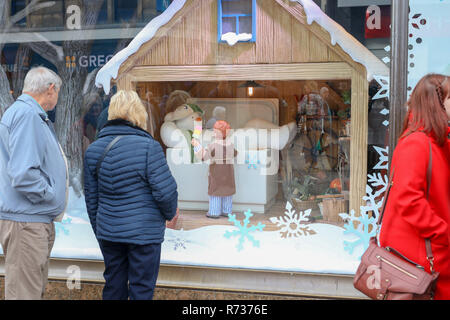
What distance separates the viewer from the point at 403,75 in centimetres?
389

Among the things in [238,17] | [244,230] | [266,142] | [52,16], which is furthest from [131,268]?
[52,16]

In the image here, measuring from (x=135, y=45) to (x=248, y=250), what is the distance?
1819 mm

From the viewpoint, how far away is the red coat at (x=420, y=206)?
2611 millimetres

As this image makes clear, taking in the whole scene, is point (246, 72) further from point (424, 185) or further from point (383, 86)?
point (424, 185)

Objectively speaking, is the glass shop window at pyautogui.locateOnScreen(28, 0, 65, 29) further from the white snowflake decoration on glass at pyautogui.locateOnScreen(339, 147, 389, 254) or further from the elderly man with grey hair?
the white snowflake decoration on glass at pyautogui.locateOnScreen(339, 147, 389, 254)

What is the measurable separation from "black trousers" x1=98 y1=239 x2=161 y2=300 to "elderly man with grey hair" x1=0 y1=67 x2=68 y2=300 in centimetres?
36

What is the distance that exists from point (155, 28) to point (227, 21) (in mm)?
574

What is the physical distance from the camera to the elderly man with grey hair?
3.17 meters

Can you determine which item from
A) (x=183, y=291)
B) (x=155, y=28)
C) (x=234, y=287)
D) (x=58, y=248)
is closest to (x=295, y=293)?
(x=234, y=287)

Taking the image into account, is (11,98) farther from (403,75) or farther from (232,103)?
(403,75)

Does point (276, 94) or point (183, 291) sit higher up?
point (276, 94)

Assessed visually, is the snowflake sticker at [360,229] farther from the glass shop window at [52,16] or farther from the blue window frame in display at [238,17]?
the glass shop window at [52,16]

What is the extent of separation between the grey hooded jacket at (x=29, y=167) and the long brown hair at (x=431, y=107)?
1968mm

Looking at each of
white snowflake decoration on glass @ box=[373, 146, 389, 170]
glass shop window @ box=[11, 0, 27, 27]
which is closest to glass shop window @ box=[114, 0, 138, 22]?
glass shop window @ box=[11, 0, 27, 27]
